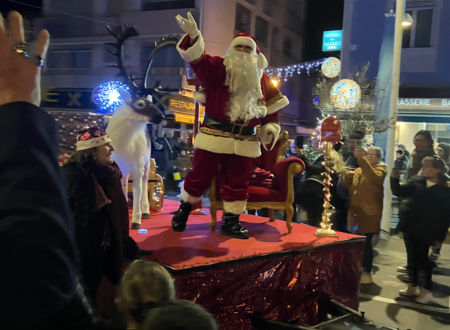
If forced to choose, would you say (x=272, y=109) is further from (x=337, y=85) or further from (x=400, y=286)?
(x=337, y=85)

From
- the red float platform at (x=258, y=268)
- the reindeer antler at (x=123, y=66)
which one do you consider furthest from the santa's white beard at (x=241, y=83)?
the reindeer antler at (x=123, y=66)

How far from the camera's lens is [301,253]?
366 centimetres

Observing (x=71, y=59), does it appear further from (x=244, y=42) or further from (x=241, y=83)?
(x=241, y=83)

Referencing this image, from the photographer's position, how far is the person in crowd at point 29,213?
2.20ft

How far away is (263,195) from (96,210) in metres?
1.93

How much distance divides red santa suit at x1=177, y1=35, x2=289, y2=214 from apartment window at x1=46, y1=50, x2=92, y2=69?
15.2 meters

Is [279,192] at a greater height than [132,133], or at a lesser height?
lesser

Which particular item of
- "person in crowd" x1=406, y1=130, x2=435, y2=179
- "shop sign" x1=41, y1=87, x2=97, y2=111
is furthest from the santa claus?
"shop sign" x1=41, y1=87, x2=97, y2=111

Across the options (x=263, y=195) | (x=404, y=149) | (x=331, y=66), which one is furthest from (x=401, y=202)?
(x=404, y=149)

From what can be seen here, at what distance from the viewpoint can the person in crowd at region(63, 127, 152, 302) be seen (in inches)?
104

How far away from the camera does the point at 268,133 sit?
13.0 ft

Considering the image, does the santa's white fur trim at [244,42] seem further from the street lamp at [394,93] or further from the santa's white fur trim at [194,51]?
the street lamp at [394,93]

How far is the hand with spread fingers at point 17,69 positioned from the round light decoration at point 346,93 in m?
8.72

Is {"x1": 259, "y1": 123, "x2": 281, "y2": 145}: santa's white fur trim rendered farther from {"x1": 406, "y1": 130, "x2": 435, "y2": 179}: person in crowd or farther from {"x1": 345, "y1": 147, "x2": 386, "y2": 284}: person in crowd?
{"x1": 406, "y1": 130, "x2": 435, "y2": 179}: person in crowd
